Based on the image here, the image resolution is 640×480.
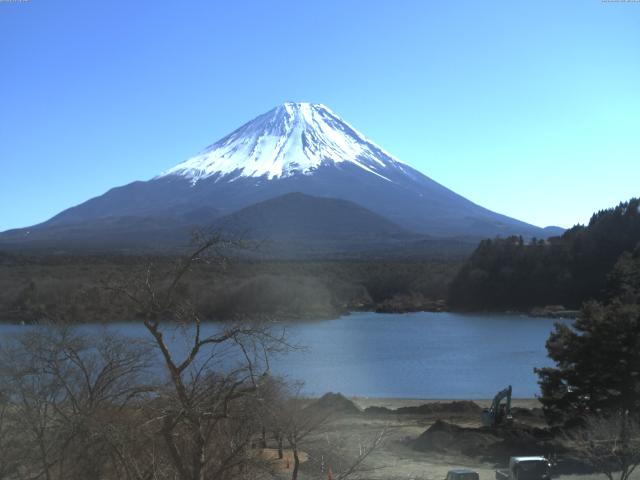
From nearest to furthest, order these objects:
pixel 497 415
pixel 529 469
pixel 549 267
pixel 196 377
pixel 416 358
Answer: pixel 196 377, pixel 529 469, pixel 497 415, pixel 416 358, pixel 549 267

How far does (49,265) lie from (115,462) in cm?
4388

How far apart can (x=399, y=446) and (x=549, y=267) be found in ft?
144

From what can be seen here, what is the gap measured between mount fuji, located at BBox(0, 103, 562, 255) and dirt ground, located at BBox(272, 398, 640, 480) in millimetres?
65199

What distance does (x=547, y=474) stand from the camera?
1170cm

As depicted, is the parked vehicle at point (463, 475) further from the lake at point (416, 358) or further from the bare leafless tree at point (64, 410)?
the bare leafless tree at point (64, 410)

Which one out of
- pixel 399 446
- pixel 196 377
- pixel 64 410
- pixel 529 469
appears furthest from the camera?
pixel 399 446

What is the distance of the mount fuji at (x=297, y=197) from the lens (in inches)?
3750

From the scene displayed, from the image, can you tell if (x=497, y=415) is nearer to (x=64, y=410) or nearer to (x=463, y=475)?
(x=463, y=475)

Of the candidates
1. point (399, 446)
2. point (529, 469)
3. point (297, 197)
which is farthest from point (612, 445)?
point (297, 197)

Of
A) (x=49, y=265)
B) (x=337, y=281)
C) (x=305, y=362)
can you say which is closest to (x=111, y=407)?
(x=305, y=362)

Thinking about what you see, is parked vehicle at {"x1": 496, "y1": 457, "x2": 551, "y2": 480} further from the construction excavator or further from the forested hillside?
the forested hillside

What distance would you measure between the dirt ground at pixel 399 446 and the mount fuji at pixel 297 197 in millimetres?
65199

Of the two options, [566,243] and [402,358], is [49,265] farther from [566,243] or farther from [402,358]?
[566,243]

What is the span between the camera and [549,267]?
188 feet
